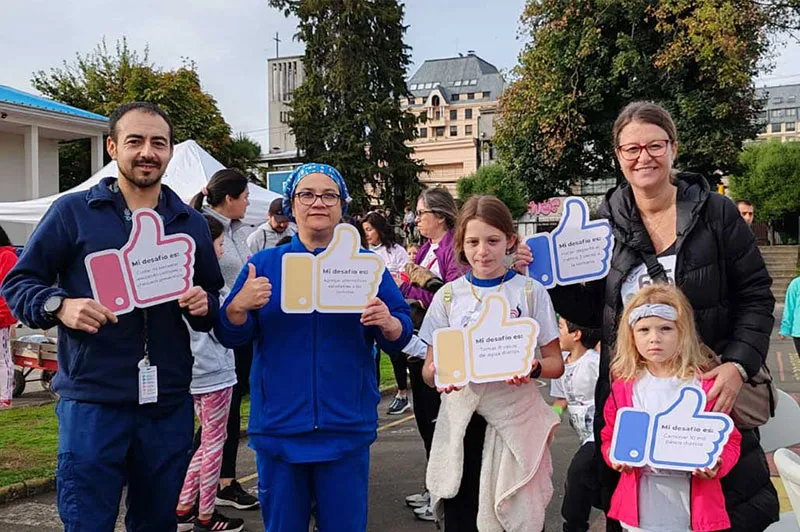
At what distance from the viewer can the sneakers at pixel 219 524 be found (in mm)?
4359

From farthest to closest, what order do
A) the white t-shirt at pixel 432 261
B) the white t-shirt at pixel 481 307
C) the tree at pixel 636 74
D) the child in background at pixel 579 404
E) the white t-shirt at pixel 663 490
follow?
1. the tree at pixel 636 74
2. the white t-shirt at pixel 432 261
3. the child in background at pixel 579 404
4. the white t-shirt at pixel 481 307
5. the white t-shirt at pixel 663 490

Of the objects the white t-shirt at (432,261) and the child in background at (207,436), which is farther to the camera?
the white t-shirt at (432,261)

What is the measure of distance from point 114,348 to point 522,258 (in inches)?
70.3

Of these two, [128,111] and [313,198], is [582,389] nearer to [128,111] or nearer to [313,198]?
[313,198]

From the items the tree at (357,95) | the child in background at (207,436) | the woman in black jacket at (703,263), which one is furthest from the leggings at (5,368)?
the tree at (357,95)

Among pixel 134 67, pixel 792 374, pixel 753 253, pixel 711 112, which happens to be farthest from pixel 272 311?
pixel 134 67

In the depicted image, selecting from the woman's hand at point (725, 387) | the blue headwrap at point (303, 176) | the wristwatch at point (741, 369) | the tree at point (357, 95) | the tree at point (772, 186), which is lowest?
the woman's hand at point (725, 387)

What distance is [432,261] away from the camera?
4.71 meters

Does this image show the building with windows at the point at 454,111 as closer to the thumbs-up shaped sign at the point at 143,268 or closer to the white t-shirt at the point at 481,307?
the white t-shirt at the point at 481,307

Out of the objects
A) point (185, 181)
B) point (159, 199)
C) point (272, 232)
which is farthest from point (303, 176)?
point (185, 181)

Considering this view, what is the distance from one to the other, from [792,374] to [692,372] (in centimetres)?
957

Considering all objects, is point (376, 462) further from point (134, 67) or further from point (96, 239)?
point (134, 67)

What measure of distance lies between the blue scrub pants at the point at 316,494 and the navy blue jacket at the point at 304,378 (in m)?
0.07

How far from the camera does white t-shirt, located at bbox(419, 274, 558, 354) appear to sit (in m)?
3.14
